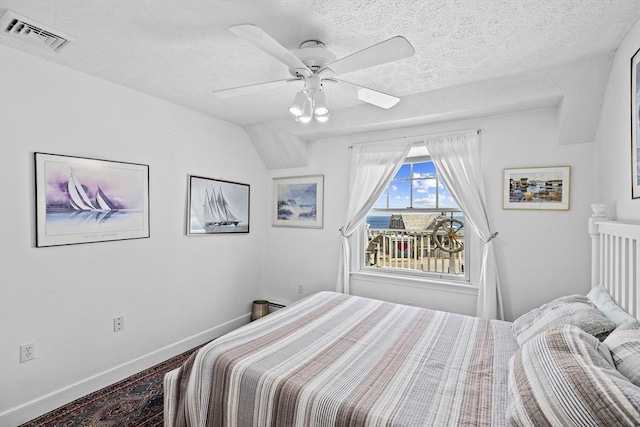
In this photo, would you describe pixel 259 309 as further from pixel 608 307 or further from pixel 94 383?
pixel 608 307

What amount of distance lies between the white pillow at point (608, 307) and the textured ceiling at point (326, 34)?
1576mm

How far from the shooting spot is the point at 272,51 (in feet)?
5.08

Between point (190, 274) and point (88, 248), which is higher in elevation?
point (88, 248)

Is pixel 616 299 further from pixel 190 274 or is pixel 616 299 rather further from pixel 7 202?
pixel 7 202

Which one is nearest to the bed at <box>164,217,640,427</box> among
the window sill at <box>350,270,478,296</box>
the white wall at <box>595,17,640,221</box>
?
the white wall at <box>595,17,640,221</box>

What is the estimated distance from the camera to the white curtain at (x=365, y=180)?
3236 mm

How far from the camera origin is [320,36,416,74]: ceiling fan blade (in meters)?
1.43

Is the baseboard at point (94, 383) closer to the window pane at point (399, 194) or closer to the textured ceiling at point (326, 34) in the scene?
the textured ceiling at point (326, 34)

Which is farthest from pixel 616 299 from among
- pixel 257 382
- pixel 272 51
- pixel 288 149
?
pixel 288 149

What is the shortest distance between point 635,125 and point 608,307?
1.01 m

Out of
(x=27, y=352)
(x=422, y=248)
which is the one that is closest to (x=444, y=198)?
(x=422, y=248)

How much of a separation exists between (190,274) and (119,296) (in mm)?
699

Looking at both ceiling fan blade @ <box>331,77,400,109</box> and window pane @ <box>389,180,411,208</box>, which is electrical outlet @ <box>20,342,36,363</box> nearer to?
ceiling fan blade @ <box>331,77,400,109</box>

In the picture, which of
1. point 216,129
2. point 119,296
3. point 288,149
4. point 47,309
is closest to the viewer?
point 47,309
